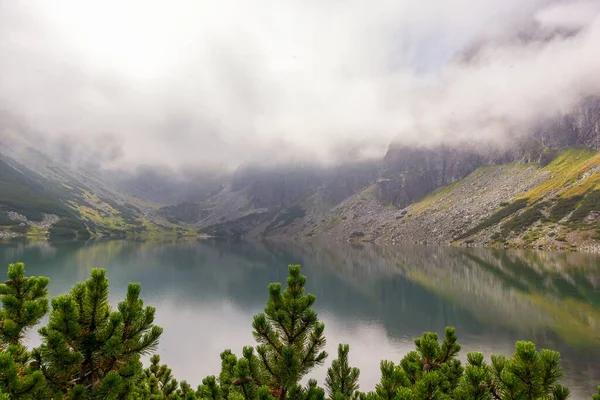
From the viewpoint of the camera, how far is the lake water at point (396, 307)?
3494 centimetres

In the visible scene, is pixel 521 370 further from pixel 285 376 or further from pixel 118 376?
pixel 118 376

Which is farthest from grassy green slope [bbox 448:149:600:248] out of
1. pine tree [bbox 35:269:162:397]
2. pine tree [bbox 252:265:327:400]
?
pine tree [bbox 35:269:162:397]

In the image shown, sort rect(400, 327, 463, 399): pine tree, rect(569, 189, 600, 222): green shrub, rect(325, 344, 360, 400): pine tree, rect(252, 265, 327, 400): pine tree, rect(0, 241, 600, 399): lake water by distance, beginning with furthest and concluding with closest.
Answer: rect(569, 189, 600, 222): green shrub < rect(0, 241, 600, 399): lake water < rect(325, 344, 360, 400): pine tree < rect(400, 327, 463, 399): pine tree < rect(252, 265, 327, 400): pine tree

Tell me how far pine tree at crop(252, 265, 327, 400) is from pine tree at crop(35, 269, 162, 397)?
195cm

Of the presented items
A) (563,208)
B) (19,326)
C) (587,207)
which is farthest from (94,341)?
(563,208)

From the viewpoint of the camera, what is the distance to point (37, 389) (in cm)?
446

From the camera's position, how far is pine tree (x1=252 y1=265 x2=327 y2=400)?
5.79 metres

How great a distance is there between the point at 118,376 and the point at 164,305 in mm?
61173

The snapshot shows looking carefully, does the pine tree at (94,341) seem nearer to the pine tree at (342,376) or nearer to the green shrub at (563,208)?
the pine tree at (342,376)

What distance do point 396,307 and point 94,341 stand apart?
5772 centimetres

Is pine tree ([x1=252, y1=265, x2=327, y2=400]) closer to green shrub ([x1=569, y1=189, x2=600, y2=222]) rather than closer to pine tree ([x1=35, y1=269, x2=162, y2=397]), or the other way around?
pine tree ([x1=35, y1=269, x2=162, y2=397])

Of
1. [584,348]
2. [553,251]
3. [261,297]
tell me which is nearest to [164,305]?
[261,297]

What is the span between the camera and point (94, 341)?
505 cm

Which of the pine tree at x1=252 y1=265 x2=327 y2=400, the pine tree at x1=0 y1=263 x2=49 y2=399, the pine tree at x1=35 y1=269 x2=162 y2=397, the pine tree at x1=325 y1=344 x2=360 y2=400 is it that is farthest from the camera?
the pine tree at x1=325 y1=344 x2=360 y2=400
